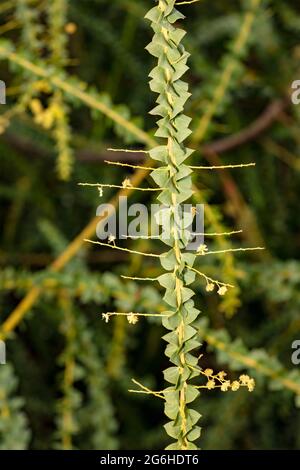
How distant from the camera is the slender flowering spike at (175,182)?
32 centimetres

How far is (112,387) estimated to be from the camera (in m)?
0.99

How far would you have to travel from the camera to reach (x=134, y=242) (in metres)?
1.02

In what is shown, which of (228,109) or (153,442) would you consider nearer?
(153,442)

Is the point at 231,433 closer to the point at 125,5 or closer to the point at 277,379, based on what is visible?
the point at 277,379

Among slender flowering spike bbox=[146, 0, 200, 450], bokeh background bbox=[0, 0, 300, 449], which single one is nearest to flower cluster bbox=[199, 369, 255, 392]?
slender flowering spike bbox=[146, 0, 200, 450]

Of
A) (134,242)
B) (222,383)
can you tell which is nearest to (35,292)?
(134,242)

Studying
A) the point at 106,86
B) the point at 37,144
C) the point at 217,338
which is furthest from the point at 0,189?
the point at 217,338

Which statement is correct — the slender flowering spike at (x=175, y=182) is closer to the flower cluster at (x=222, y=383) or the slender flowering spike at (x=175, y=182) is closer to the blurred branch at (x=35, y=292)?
the flower cluster at (x=222, y=383)

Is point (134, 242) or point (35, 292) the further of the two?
point (134, 242)

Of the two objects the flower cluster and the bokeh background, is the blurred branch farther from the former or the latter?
the flower cluster

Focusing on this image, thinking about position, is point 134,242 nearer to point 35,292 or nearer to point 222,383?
point 35,292

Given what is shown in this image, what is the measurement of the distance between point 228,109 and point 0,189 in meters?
0.31

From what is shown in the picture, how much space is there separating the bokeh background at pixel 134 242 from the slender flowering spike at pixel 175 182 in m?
0.32

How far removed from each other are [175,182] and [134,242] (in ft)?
2.29
